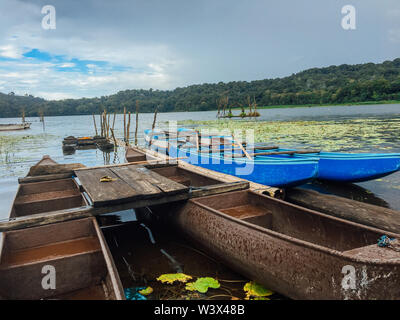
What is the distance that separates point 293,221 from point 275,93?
88.4 meters

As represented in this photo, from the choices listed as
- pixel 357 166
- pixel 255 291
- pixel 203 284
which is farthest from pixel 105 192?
pixel 357 166

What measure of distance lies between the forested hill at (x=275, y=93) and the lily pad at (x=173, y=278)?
6412cm

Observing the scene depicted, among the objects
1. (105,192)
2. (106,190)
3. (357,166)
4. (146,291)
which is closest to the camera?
(146,291)

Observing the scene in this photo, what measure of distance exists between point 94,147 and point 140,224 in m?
17.6

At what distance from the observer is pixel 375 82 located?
66.3 m

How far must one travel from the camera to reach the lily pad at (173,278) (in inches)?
163

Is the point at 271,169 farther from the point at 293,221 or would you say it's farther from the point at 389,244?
the point at 389,244

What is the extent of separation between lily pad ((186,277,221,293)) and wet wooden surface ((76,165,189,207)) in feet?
4.77

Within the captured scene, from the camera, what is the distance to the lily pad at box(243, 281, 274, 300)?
363 centimetres

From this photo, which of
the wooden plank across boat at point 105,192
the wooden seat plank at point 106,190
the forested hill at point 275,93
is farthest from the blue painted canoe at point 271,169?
the forested hill at point 275,93

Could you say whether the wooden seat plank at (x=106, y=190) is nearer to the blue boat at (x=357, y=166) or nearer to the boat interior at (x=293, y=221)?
the boat interior at (x=293, y=221)

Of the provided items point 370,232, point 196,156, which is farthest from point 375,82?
point 370,232

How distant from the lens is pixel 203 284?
3.95 metres
